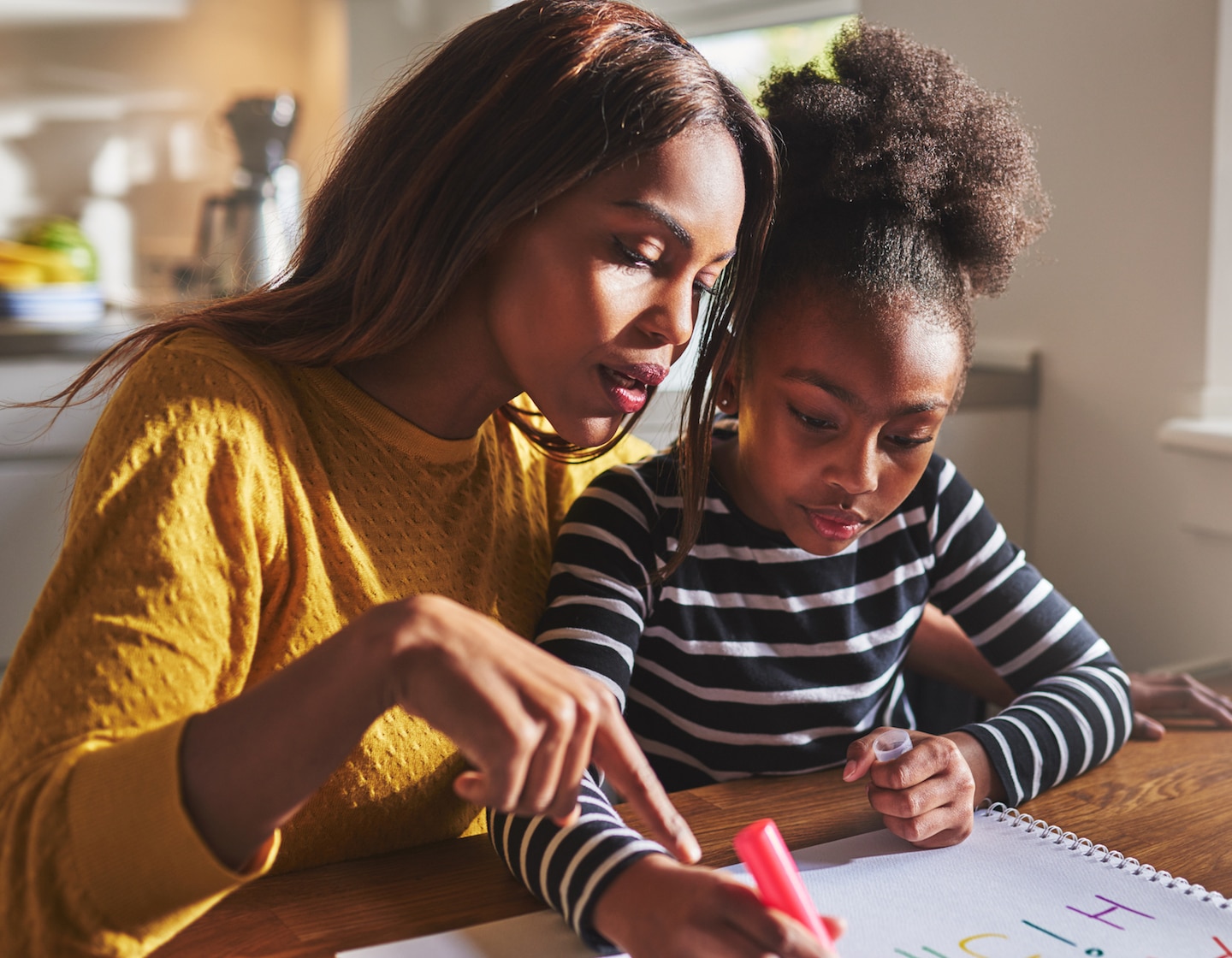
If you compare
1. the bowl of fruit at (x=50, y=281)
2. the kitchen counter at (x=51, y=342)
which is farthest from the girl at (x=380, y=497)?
the bowl of fruit at (x=50, y=281)

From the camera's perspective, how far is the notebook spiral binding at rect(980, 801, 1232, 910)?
30.9 inches

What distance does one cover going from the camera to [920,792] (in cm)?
86

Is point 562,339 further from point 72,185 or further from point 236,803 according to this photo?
point 72,185

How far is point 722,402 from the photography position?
1.05 meters

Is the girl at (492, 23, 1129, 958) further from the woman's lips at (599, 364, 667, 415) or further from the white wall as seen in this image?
the white wall

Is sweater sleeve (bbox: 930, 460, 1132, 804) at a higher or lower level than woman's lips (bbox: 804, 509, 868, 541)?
lower

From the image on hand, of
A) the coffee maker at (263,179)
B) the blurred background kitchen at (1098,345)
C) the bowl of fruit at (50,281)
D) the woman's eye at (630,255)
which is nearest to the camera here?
the woman's eye at (630,255)

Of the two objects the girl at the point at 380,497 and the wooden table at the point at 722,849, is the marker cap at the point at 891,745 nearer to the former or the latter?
the wooden table at the point at 722,849

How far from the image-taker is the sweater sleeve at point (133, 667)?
0.62 meters

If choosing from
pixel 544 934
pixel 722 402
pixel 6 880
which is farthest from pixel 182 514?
pixel 722 402

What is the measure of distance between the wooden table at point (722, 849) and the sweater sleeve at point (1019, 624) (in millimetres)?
56

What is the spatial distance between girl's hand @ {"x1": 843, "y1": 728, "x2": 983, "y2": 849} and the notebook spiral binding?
5cm

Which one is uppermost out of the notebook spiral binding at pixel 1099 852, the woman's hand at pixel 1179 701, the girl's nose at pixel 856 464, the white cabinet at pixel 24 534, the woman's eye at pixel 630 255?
the woman's eye at pixel 630 255

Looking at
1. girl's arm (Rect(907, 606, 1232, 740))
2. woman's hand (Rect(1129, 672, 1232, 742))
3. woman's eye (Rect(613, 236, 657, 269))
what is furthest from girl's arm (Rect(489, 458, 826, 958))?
woman's hand (Rect(1129, 672, 1232, 742))
